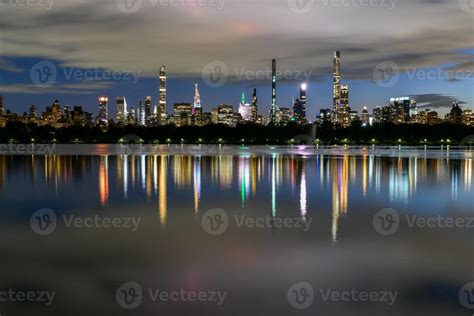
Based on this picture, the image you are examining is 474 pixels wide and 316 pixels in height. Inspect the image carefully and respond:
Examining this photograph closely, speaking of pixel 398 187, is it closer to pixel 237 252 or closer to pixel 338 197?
pixel 338 197

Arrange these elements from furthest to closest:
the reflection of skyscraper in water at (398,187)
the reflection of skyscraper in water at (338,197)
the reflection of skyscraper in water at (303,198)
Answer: the reflection of skyscraper in water at (398,187) < the reflection of skyscraper in water at (303,198) < the reflection of skyscraper in water at (338,197)

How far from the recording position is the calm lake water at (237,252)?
952 centimetres

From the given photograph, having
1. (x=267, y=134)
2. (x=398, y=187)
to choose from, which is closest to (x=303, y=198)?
(x=398, y=187)

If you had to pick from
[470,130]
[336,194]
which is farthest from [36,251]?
[470,130]

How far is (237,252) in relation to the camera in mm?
12836

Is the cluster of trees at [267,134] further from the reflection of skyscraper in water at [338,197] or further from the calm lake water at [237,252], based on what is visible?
the calm lake water at [237,252]

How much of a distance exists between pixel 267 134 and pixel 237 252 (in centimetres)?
16860

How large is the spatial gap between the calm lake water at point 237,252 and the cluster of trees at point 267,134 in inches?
5523

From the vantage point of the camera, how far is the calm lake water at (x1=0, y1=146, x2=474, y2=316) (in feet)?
31.2

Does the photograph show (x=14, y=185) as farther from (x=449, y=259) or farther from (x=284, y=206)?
(x=449, y=259)

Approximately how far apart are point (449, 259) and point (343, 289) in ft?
11.4

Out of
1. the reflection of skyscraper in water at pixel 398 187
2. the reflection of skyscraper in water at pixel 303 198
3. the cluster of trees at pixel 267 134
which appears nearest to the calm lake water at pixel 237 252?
the reflection of skyscraper in water at pixel 303 198

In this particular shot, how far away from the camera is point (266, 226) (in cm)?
1605

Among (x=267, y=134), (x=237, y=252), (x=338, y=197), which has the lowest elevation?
(x=237, y=252)
